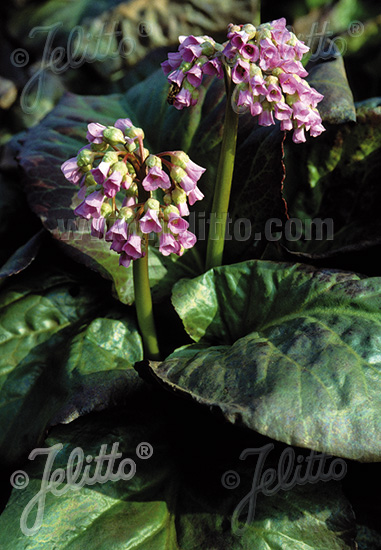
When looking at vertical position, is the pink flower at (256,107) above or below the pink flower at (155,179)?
above

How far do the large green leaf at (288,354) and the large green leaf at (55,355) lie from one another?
184 millimetres

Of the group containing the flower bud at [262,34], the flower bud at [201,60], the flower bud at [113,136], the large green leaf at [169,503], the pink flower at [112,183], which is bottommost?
the large green leaf at [169,503]

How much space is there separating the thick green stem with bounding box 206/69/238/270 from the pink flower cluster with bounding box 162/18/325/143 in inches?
2.4

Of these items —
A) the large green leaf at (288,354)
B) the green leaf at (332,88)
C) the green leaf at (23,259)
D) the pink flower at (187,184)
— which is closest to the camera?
the large green leaf at (288,354)

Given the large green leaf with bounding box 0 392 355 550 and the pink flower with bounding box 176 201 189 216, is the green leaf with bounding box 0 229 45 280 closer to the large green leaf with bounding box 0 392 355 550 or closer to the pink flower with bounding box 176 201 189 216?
the large green leaf with bounding box 0 392 355 550

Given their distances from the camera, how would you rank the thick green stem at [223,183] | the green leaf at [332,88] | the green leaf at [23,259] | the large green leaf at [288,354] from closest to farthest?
1. the large green leaf at [288,354]
2. the thick green stem at [223,183]
3. the green leaf at [332,88]
4. the green leaf at [23,259]

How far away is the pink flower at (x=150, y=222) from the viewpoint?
930 mm

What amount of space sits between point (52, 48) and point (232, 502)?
2393 mm

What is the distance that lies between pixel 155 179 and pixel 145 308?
0.38m

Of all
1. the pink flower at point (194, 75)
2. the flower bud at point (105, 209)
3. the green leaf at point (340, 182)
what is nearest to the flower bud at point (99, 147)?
the flower bud at point (105, 209)

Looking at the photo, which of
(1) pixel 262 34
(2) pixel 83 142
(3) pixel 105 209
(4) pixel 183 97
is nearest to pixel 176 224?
(3) pixel 105 209

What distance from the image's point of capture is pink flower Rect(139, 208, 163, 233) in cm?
93

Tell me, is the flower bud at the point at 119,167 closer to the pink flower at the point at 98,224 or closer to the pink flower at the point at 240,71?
the pink flower at the point at 98,224

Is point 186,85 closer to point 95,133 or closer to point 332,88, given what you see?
point 95,133
